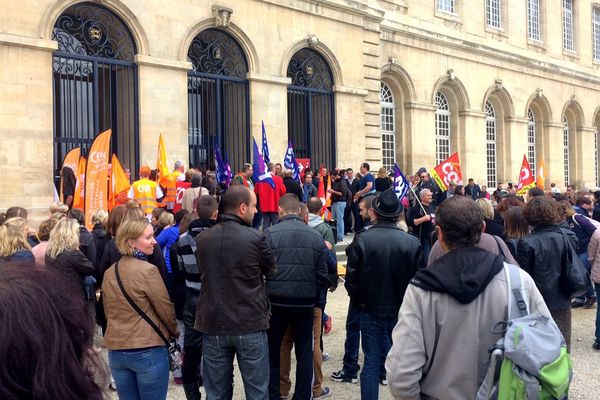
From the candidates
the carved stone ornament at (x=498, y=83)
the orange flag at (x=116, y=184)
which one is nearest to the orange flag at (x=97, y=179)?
the orange flag at (x=116, y=184)

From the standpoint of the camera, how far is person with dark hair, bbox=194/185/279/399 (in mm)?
4043

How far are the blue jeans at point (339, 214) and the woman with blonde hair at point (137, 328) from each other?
10479mm

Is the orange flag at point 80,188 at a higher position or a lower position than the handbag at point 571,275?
higher

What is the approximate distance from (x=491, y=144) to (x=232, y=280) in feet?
78.4

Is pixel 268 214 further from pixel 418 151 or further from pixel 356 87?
pixel 418 151

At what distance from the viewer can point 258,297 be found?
4.13 meters

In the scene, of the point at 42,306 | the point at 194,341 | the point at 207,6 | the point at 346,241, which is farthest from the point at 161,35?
the point at 42,306

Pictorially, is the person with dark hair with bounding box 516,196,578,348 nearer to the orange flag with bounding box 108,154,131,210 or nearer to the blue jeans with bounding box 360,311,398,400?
the blue jeans with bounding box 360,311,398,400

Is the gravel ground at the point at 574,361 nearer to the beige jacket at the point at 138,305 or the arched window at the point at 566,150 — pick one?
the beige jacket at the point at 138,305

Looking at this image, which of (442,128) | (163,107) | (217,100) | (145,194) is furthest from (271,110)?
(442,128)

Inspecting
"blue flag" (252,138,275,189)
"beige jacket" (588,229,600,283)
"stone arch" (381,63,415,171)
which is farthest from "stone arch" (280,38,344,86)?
"beige jacket" (588,229,600,283)

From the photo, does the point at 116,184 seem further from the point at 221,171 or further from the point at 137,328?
the point at 137,328

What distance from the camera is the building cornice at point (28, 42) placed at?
37.5 ft

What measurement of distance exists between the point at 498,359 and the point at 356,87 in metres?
16.2
